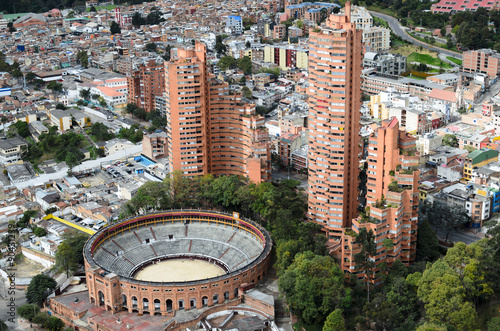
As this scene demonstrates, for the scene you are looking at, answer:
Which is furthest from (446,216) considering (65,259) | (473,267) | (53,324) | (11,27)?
(11,27)

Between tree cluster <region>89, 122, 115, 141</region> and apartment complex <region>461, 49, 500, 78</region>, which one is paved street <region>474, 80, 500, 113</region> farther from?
tree cluster <region>89, 122, 115, 141</region>

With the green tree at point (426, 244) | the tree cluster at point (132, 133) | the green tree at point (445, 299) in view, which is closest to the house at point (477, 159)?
the green tree at point (426, 244)

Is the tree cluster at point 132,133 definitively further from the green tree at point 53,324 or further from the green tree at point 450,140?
the green tree at point 53,324

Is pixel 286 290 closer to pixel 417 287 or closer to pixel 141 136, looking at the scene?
pixel 417 287

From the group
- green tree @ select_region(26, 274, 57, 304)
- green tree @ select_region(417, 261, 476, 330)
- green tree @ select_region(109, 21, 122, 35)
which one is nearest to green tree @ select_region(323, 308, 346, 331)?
green tree @ select_region(417, 261, 476, 330)

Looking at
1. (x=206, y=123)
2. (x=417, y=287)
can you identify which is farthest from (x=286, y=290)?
(x=206, y=123)

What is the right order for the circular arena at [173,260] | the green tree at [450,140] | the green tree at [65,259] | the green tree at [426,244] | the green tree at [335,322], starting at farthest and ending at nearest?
the green tree at [450,140] → the green tree at [65,259] → the green tree at [426,244] → the circular arena at [173,260] → the green tree at [335,322]

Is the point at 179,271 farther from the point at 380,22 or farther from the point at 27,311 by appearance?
the point at 380,22
